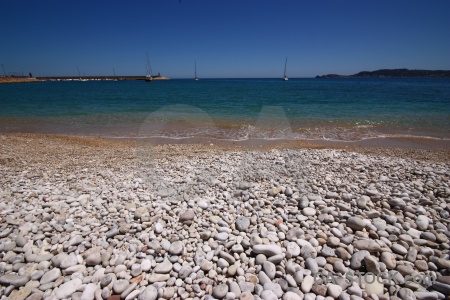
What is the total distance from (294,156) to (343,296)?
4.58 m

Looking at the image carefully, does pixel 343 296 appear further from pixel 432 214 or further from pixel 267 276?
pixel 432 214

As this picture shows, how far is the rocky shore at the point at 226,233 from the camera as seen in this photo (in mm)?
2246

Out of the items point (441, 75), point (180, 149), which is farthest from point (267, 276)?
point (441, 75)

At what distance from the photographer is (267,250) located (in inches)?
103

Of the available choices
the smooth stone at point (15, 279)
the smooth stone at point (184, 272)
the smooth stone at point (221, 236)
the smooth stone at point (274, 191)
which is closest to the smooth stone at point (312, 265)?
the smooth stone at point (221, 236)

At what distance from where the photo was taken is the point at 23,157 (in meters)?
6.34

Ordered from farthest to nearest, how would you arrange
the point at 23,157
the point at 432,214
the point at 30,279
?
the point at 23,157 < the point at 432,214 < the point at 30,279

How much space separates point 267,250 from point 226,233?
Answer: 62cm

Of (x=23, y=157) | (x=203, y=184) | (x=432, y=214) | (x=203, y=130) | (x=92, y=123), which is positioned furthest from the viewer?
(x=92, y=123)

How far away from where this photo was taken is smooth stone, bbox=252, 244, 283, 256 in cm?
260

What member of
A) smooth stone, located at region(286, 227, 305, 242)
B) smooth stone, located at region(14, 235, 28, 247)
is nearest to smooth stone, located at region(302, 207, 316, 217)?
smooth stone, located at region(286, 227, 305, 242)

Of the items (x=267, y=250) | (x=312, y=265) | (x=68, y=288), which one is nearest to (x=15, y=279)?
(x=68, y=288)

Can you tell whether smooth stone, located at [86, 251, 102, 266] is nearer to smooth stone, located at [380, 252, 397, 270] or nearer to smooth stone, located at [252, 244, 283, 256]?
smooth stone, located at [252, 244, 283, 256]

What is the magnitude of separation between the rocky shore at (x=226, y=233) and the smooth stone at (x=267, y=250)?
16 mm
